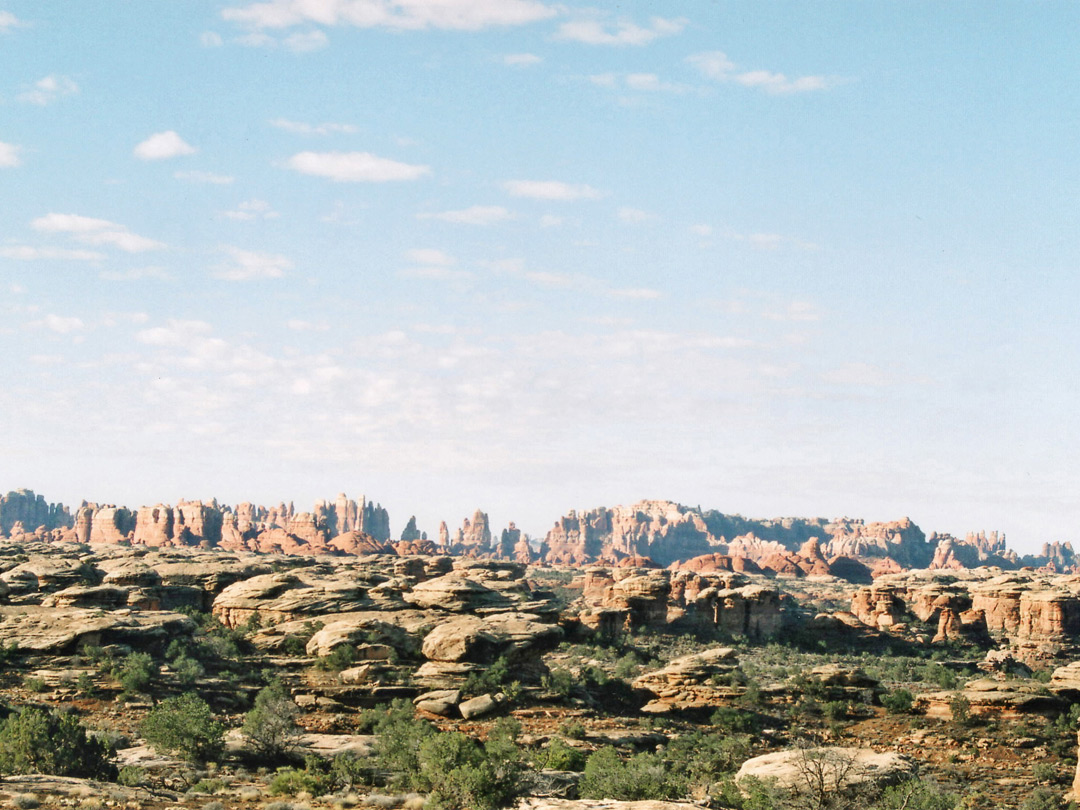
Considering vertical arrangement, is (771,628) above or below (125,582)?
below

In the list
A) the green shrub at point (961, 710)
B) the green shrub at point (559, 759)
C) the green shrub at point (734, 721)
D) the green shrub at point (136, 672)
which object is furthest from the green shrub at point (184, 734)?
the green shrub at point (961, 710)

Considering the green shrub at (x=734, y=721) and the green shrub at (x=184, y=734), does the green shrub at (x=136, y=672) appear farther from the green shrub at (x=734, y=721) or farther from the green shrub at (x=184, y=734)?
the green shrub at (x=734, y=721)

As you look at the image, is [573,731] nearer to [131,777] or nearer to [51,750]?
[131,777]

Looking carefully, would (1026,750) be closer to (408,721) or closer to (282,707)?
(408,721)

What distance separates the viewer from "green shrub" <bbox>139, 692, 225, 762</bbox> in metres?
31.7

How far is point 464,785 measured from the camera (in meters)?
26.1

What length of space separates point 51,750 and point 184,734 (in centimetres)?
509

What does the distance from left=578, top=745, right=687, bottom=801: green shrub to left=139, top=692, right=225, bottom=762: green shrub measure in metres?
13.0

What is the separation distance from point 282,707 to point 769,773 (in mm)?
18854

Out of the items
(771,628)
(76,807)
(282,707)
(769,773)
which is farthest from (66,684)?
(771,628)

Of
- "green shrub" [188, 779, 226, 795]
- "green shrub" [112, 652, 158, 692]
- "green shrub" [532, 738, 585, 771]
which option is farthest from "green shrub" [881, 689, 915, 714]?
"green shrub" [112, 652, 158, 692]

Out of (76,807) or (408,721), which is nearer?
(76,807)

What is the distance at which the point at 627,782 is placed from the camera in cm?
2808

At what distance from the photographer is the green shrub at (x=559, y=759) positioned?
34.9m
